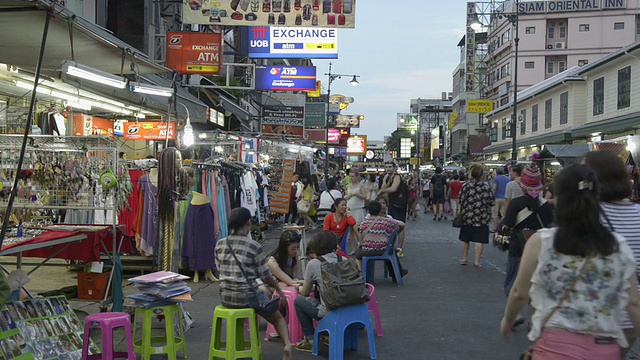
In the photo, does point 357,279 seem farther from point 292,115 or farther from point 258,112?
point 258,112

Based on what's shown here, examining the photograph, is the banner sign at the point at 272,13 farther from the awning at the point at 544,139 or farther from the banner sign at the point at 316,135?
the banner sign at the point at 316,135

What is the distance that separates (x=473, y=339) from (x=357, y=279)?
174 centimetres

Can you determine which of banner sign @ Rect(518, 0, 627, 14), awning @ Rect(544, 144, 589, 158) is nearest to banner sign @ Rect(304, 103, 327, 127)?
awning @ Rect(544, 144, 589, 158)

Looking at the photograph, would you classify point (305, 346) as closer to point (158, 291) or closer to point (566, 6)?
point (158, 291)

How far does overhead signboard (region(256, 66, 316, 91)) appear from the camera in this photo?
796 inches

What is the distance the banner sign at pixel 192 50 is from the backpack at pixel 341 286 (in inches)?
413

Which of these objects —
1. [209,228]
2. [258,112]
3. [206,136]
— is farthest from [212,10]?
[258,112]

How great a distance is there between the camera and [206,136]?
15203 millimetres

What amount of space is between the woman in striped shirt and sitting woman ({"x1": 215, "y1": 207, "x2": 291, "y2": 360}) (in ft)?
9.97

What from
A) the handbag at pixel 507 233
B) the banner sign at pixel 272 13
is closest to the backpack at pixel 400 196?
the banner sign at pixel 272 13

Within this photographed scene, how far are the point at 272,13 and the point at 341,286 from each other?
1233 cm

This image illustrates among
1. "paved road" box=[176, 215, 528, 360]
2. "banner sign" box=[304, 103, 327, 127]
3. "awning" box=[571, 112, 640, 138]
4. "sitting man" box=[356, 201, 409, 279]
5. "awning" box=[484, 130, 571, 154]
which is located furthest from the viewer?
"banner sign" box=[304, 103, 327, 127]

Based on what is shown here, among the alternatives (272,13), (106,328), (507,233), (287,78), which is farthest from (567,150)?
(106,328)

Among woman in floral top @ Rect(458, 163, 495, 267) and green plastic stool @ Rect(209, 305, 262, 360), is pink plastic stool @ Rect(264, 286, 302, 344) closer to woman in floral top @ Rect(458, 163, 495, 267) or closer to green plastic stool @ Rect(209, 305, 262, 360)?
green plastic stool @ Rect(209, 305, 262, 360)
